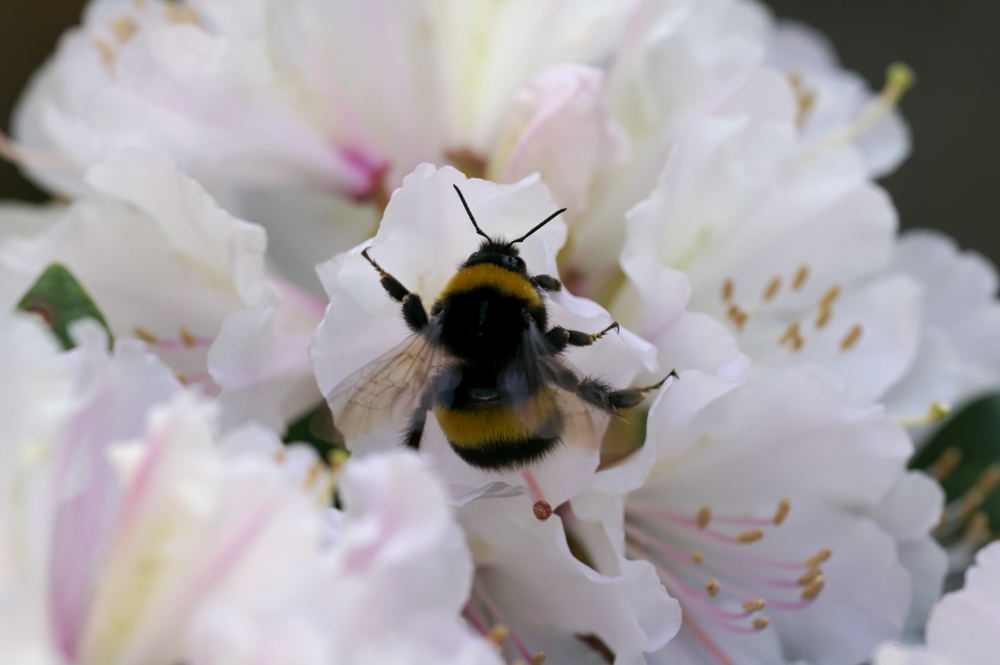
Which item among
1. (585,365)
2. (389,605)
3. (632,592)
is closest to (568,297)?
(585,365)

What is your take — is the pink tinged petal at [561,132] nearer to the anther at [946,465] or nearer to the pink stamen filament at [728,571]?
the pink stamen filament at [728,571]

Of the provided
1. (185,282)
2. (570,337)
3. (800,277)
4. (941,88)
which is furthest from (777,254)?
(941,88)

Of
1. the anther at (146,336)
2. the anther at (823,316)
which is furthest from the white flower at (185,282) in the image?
the anther at (823,316)

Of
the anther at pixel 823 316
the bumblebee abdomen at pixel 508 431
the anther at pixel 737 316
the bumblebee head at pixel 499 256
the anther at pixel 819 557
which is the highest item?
the bumblebee head at pixel 499 256

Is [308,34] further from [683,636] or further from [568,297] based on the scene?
[683,636]

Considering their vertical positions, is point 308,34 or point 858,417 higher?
point 308,34

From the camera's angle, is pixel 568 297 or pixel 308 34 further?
pixel 308 34

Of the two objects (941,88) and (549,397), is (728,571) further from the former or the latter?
(941,88)

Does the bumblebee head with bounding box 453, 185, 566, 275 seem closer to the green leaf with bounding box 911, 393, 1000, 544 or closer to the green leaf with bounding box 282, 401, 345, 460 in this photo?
the green leaf with bounding box 282, 401, 345, 460
